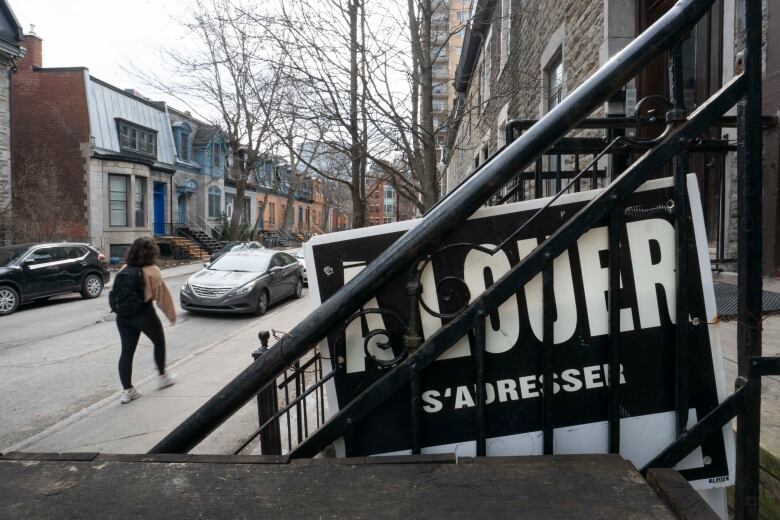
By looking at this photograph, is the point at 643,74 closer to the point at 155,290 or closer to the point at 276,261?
the point at 155,290

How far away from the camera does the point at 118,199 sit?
88.3 feet

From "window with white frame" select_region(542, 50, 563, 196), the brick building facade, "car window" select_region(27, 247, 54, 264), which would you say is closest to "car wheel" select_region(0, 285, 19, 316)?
"car window" select_region(27, 247, 54, 264)

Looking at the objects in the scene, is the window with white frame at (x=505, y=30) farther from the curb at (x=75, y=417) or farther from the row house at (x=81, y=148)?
the row house at (x=81, y=148)

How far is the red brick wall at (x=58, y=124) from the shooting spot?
2527cm

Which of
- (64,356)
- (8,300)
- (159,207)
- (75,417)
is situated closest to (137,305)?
(75,417)

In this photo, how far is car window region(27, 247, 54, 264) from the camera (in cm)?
1335

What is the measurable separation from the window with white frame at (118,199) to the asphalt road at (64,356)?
46.2 ft

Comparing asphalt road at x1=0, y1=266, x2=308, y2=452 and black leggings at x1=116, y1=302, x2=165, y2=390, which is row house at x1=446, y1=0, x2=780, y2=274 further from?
asphalt road at x1=0, y1=266, x2=308, y2=452

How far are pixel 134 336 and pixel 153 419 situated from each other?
128 centimetres

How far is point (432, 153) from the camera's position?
342 inches

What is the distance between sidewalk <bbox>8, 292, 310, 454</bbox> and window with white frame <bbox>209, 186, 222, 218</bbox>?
31440mm

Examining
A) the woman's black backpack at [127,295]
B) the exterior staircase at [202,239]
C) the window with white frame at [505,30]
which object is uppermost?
the window with white frame at [505,30]

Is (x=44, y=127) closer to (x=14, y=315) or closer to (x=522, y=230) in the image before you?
(x=14, y=315)

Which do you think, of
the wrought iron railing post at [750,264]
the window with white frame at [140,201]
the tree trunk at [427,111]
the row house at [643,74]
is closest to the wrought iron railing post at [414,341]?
the row house at [643,74]
